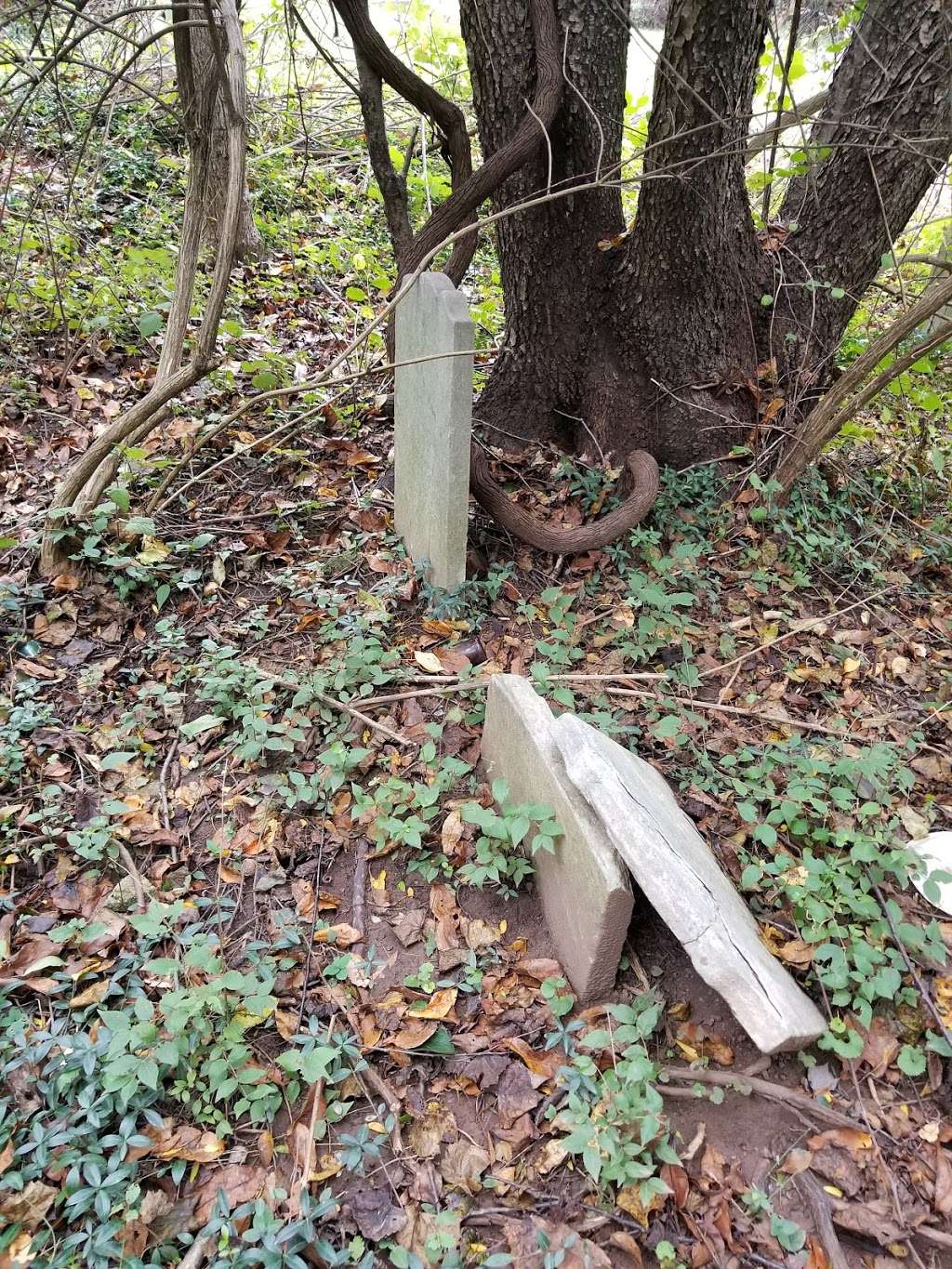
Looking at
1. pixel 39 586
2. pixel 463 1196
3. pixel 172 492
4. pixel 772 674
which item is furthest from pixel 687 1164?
pixel 172 492

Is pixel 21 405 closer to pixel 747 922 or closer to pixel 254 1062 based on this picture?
pixel 254 1062

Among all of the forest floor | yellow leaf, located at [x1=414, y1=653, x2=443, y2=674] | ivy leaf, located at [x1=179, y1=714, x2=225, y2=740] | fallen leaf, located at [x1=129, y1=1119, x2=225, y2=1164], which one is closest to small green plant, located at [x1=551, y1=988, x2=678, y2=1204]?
the forest floor

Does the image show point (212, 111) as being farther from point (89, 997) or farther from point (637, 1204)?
point (637, 1204)

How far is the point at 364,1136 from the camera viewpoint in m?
1.83

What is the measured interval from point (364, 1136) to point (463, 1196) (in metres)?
0.26

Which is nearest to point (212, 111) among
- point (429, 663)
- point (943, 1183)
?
point (429, 663)

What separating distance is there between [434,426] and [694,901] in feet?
6.56

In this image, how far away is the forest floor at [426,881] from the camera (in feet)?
5.71

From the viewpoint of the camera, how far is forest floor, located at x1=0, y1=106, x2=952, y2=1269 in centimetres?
174

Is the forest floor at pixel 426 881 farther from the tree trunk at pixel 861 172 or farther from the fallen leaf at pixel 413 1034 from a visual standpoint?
the tree trunk at pixel 861 172

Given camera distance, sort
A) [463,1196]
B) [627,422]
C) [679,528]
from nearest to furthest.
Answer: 1. [463,1196]
2. [679,528]
3. [627,422]

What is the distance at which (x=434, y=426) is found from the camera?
303cm

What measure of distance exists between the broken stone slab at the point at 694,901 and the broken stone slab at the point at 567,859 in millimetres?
43

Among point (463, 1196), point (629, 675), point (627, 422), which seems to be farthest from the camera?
point (627, 422)
